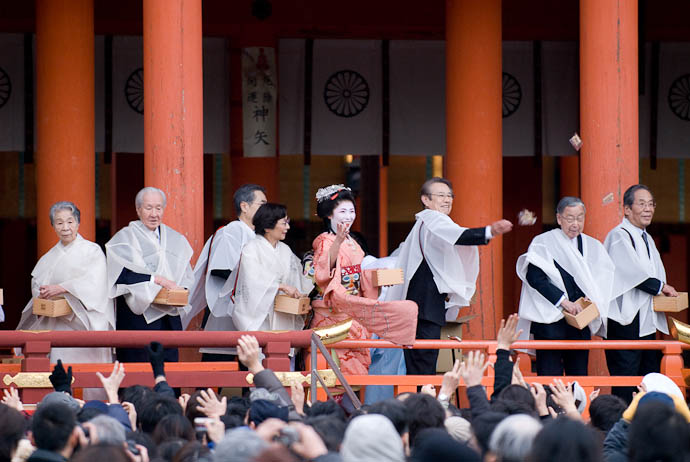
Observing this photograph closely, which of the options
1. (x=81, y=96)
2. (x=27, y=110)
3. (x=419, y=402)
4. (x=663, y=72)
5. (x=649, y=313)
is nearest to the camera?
(x=419, y=402)

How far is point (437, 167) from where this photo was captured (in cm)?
1535

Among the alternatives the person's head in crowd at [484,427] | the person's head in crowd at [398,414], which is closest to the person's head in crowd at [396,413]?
the person's head in crowd at [398,414]

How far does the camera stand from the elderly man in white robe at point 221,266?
800 centimetres

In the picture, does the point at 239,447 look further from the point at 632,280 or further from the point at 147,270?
the point at 632,280

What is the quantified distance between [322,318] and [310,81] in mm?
5133

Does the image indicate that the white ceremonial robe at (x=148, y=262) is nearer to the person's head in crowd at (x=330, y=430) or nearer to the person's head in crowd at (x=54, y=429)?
the person's head in crowd at (x=330, y=430)

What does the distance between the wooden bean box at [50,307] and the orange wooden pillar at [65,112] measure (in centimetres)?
279

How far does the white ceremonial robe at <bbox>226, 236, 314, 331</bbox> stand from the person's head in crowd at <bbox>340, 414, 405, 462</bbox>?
3.83 meters

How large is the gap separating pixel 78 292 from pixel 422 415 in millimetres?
3610

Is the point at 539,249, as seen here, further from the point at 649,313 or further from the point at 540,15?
the point at 540,15

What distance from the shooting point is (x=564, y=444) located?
3.52 m

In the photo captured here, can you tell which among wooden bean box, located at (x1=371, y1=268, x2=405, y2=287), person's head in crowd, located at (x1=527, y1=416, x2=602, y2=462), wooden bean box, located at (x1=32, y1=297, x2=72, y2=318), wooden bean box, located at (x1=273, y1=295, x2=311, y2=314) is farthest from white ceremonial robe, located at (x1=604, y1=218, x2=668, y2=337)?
person's head in crowd, located at (x1=527, y1=416, x2=602, y2=462)

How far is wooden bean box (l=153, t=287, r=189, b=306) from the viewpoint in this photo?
758cm

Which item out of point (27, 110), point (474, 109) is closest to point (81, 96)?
point (27, 110)
